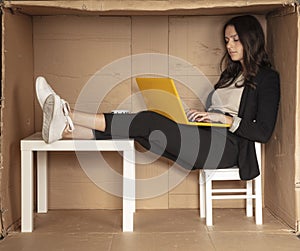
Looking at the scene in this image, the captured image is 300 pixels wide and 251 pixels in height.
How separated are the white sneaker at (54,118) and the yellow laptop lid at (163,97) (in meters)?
0.40

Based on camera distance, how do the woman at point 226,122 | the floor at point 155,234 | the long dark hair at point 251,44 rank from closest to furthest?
the floor at point 155,234 < the woman at point 226,122 < the long dark hair at point 251,44

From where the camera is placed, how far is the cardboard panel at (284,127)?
2.51 m

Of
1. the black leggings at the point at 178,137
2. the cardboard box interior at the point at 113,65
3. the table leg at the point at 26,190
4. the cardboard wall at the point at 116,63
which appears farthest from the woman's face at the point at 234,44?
the table leg at the point at 26,190

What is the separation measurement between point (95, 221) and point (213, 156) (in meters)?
0.62

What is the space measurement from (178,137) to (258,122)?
13.9 inches

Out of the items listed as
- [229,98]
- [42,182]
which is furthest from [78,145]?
[229,98]

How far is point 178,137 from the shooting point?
2.62m

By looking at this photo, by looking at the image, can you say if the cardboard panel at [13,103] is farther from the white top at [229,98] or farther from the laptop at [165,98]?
the white top at [229,98]

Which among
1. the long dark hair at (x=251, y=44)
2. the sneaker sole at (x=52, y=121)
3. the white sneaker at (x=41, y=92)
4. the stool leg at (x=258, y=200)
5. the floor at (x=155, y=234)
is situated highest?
the long dark hair at (x=251, y=44)

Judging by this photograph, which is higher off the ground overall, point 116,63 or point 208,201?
point 116,63

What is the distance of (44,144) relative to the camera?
2508mm

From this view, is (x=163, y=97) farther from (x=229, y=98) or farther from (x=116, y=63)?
(x=116, y=63)

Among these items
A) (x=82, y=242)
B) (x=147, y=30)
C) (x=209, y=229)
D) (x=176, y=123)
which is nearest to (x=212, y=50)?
(x=147, y=30)

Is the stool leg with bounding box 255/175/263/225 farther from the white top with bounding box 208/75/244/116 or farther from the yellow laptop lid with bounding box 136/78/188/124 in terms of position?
the yellow laptop lid with bounding box 136/78/188/124
